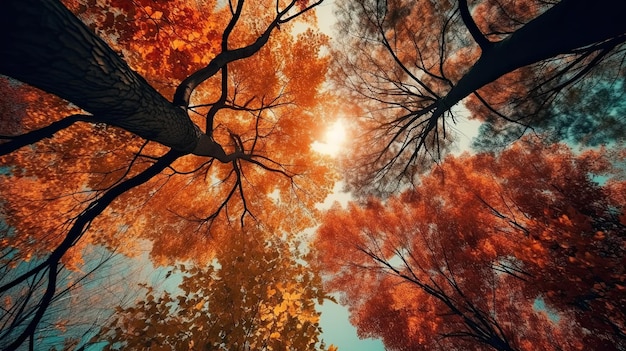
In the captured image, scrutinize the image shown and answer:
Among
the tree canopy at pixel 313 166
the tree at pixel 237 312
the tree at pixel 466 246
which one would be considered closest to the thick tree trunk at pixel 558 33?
the tree canopy at pixel 313 166

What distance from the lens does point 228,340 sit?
9.45 ft

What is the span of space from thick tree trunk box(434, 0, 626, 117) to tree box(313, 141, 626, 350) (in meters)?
5.16

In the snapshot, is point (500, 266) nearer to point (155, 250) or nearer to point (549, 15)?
point (549, 15)

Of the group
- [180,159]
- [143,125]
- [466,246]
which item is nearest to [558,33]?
[143,125]

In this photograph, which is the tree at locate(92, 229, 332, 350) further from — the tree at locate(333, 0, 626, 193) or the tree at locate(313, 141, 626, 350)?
the tree at locate(313, 141, 626, 350)

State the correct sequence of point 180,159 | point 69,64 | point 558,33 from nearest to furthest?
point 69,64
point 558,33
point 180,159

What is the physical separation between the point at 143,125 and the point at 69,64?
2.90 feet

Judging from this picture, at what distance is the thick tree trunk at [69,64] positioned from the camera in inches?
38.4

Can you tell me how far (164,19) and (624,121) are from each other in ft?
31.4

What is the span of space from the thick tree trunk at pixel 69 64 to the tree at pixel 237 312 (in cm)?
233

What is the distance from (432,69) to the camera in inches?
220

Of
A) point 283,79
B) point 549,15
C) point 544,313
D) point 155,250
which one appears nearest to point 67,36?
point 549,15

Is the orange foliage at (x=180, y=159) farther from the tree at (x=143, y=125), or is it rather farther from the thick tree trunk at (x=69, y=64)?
the thick tree trunk at (x=69, y=64)

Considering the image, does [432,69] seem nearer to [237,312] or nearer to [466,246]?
[237,312]
